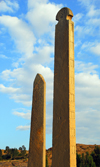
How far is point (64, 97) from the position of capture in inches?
196

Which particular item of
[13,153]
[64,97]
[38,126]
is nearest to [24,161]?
[13,153]

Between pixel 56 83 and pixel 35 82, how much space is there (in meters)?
0.78

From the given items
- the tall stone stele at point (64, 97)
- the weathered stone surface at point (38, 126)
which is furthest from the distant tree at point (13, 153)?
the tall stone stele at point (64, 97)

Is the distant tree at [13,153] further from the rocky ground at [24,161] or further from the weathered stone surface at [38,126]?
the weathered stone surface at [38,126]

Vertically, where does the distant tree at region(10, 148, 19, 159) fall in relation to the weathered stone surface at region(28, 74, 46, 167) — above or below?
below

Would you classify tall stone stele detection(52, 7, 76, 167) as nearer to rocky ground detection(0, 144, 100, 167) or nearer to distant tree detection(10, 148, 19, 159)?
rocky ground detection(0, 144, 100, 167)

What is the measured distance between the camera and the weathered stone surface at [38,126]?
5156 mm

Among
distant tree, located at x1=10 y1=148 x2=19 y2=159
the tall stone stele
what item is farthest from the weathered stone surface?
distant tree, located at x1=10 y1=148 x2=19 y2=159

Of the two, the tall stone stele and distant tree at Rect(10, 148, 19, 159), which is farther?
distant tree at Rect(10, 148, 19, 159)

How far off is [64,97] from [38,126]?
1.13m

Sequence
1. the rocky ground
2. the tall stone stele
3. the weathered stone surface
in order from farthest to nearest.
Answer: the rocky ground
the weathered stone surface
the tall stone stele

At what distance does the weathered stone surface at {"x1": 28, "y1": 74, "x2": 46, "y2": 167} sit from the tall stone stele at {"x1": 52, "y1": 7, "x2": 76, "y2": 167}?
341 mm

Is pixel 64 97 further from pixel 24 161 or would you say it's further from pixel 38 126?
pixel 24 161

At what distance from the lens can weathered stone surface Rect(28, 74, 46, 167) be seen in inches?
203
